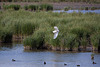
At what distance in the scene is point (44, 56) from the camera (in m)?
19.0

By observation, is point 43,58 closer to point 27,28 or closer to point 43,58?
point 43,58

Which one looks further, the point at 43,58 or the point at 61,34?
the point at 61,34

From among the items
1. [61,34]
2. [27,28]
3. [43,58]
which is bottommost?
[43,58]

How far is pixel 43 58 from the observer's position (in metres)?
18.5

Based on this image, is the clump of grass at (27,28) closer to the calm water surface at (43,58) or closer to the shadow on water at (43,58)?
the shadow on water at (43,58)

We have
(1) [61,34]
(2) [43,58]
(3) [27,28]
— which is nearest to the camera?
(2) [43,58]

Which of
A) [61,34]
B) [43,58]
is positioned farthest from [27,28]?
[43,58]

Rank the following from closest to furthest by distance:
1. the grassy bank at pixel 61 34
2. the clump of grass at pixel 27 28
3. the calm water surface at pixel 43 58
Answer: the calm water surface at pixel 43 58
the grassy bank at pixel 61 34
the clump of grass at pixel 27 28

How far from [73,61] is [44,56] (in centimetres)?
212

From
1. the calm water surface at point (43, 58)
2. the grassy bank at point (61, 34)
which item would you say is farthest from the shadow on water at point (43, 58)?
the grassy bank at point (61, 34)

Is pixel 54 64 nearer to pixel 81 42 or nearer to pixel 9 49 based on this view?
pixel 81 42

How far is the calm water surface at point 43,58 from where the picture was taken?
1700cm

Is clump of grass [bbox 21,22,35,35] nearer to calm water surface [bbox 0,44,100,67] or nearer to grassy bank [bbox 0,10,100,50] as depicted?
grassy bank [bbox 0,10,100,50]

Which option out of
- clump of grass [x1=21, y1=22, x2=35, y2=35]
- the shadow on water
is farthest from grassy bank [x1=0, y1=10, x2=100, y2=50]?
the shadow on water
